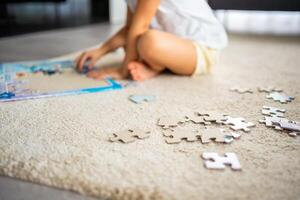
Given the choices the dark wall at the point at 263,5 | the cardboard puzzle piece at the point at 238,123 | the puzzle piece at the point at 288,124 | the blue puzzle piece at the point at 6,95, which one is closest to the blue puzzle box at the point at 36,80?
the blue puzzle piece at the point at 6,95

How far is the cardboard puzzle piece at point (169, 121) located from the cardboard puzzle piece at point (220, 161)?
6.1 inches

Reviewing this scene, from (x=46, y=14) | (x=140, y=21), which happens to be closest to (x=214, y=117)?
(x=140, y=21)

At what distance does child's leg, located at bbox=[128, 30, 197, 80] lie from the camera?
1087 millimetres

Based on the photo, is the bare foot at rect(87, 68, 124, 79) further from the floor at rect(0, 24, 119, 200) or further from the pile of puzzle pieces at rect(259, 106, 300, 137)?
the pile of puzzle pieces at rect(259, 106, 300, 137)

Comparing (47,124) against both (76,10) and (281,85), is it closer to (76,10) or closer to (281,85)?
(281,85)

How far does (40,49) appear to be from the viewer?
1725mm

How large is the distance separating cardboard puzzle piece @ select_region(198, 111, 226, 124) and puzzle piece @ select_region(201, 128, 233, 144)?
0.19ft

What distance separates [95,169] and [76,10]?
2662mm

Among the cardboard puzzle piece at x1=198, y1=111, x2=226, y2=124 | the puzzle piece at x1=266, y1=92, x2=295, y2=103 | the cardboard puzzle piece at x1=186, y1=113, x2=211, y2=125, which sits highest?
the puzzle piece at x1=266, y1=92, x2=295, y2=103

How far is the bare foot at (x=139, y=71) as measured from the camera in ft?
3.73

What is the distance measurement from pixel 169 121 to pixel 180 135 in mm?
83

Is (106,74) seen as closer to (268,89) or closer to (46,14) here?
(268,89)

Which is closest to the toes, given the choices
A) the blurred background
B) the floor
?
the floor

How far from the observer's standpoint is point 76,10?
9.71 feet
